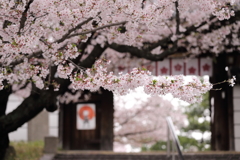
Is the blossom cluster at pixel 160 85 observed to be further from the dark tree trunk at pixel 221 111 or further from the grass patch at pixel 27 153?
the dark tree trunk at pixel 221 111

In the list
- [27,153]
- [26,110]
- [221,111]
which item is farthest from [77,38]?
[221,111]

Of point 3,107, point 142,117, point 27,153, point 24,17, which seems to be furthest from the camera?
point 142,117

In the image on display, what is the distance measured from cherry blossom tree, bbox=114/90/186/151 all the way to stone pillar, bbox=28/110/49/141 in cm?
451

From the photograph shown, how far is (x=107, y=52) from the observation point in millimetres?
10523

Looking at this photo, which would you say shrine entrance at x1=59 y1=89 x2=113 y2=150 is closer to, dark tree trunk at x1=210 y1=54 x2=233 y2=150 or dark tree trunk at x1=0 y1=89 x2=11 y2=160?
dark tree trunk at x1=210 y1=54 x2=233 y2=150

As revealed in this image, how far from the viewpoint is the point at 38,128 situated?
1301 centimetres

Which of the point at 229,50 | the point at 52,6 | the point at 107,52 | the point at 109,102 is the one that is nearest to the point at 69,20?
the point at 52,6

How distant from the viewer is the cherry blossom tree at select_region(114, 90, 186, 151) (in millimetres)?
17062

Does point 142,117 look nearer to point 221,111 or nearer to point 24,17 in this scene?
point 221,111

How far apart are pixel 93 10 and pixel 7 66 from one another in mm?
1561

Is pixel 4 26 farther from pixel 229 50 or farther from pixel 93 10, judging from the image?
pixel 229 50

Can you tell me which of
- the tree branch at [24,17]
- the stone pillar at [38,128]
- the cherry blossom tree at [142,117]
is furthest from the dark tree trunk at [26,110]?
the cherry blossom tree at [142,117]

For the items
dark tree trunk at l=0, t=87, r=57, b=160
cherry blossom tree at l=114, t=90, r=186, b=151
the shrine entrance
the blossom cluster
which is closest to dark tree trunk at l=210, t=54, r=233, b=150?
the shrine entrance

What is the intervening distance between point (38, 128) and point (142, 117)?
5657mm
